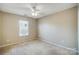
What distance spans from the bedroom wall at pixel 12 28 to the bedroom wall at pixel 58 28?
287mm

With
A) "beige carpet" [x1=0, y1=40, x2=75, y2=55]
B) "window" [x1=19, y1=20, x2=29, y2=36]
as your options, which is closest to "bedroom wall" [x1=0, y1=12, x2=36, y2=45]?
"window" [x1=19, y1=20, x2=29, y2=36]

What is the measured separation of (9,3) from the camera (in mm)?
1463

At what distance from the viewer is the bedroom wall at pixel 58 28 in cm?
206

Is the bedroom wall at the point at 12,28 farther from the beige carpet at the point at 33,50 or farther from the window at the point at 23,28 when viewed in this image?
the beige carpet at the point at 33,50

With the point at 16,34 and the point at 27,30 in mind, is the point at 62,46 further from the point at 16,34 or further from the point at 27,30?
the point at 16,34

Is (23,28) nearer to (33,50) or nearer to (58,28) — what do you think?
(33,50)

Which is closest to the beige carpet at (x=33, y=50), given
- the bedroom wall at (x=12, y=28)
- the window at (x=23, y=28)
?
the bedroom wall at (x=12, y=28)

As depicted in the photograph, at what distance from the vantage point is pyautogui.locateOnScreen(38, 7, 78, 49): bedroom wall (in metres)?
2.06

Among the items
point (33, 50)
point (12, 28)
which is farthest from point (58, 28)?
point (12, 28)

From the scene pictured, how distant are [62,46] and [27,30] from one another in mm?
1121

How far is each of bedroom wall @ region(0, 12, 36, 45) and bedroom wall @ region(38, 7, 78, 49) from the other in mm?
287

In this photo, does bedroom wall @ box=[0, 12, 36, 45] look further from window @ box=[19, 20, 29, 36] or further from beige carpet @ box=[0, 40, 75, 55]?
beige carpet @ box=[0, 40, 75, 55]
